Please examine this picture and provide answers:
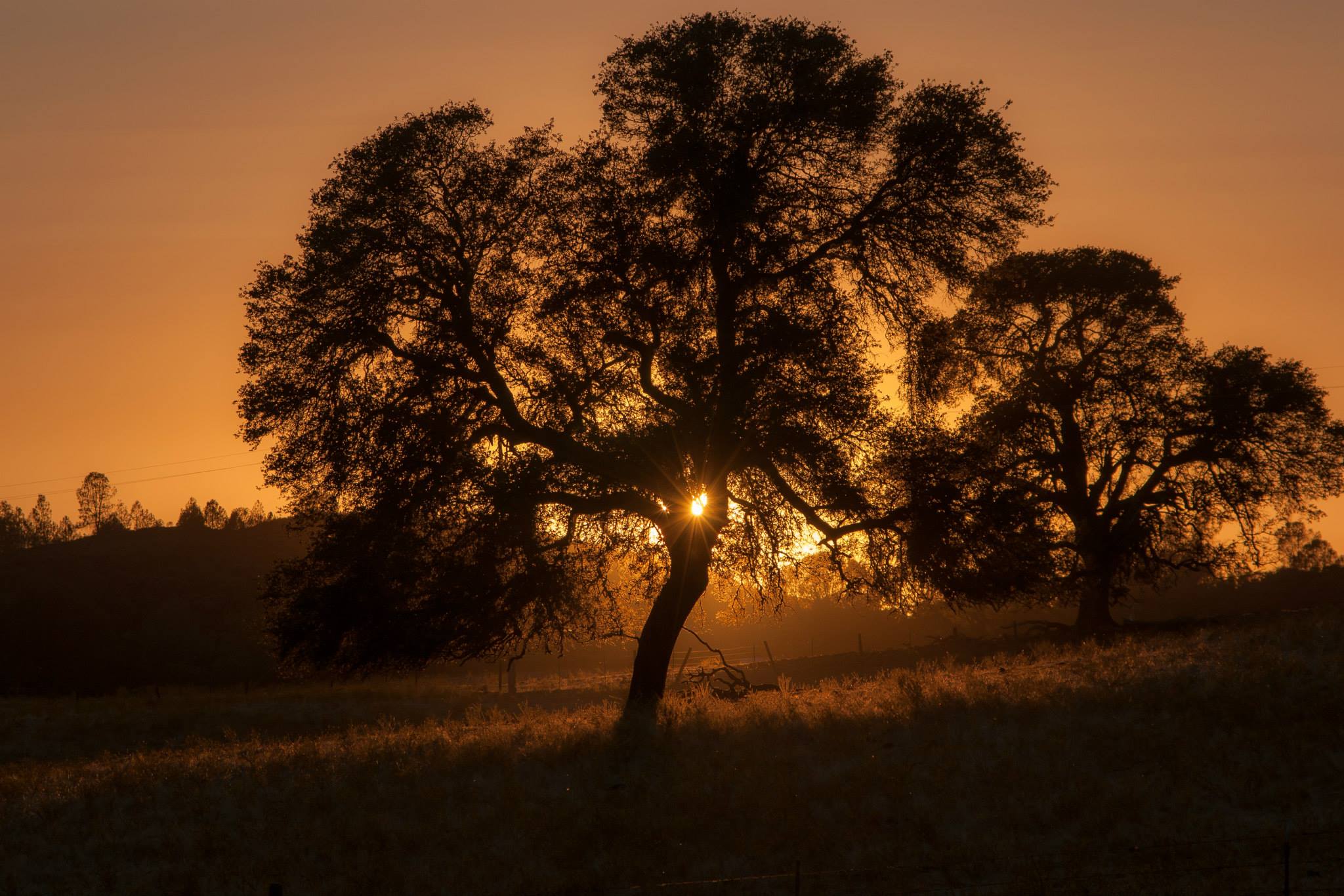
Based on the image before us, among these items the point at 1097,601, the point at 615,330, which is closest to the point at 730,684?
the point at 615,330

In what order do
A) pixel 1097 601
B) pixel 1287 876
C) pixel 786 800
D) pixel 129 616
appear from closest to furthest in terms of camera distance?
1. pixel 1287 876
2. pixel 786 800
3. pixel 1097 601
4. pixel 129 616

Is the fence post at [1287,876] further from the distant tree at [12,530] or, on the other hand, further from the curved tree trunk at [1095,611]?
the distant tree at [12,530]

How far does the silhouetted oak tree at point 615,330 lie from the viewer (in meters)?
21.3

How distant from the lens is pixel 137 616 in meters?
75.2

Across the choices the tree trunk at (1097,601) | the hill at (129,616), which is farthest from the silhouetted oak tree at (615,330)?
the hill at (129,616)

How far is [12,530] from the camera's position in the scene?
17625 centimetres

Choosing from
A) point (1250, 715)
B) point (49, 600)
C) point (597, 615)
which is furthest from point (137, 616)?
point (1250, 715)

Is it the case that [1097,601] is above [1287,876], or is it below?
above

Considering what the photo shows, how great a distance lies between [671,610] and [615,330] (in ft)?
19.8

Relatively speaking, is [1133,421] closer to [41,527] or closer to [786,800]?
[786,800]

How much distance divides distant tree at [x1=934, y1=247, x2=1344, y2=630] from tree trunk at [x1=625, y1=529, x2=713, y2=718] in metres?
17.0

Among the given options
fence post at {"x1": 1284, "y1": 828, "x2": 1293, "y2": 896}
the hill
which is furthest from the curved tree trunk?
the hill

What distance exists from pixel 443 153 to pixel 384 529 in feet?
26.0

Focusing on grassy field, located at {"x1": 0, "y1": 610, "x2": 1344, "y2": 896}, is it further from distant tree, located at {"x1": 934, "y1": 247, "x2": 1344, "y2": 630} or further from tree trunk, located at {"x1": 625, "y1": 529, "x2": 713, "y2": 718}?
distant tree, located at {"x1": 934, "y1": 247, "x2": 1344, "y2": 630}
